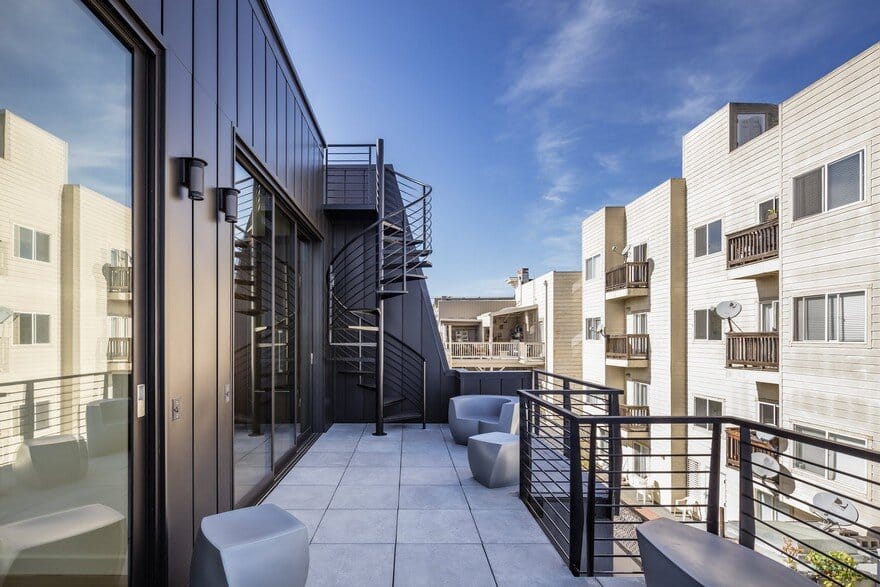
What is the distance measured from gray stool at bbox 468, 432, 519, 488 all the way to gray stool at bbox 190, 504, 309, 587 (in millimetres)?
2219

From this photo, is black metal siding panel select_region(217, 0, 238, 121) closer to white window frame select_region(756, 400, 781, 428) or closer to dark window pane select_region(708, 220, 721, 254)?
white window frame select_region(756, 400, 781, 428)

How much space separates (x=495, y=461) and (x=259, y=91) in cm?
380

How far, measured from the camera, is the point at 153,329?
6.95 feet

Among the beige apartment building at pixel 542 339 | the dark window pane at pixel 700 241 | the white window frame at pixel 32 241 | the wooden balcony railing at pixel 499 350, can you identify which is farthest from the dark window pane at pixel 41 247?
the wooden balcony railing at pixel 499 350

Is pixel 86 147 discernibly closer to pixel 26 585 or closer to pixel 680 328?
pixel 26 585

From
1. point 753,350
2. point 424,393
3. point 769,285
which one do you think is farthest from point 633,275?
point 424,393

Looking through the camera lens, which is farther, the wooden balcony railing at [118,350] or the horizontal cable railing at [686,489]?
the horizontal cable railing at [686,489]

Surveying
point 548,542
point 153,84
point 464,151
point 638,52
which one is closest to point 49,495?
point 153,84

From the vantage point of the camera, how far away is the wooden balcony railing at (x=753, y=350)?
7824 millimetres

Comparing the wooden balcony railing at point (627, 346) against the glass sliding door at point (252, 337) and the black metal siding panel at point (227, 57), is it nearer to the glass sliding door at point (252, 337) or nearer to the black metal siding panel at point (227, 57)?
the glass sliding door at point (252, 337)

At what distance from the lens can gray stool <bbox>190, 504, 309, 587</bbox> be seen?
1934mm

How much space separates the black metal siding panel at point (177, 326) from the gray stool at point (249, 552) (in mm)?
278

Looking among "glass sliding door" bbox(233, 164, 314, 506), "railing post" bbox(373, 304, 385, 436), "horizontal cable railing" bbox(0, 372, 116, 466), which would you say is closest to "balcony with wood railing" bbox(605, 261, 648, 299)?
"railing post" bbox(373, 304, 385, 436)

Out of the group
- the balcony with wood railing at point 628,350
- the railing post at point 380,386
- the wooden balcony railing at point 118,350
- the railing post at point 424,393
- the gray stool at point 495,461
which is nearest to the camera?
the wooden balcony railing at point 118,350
